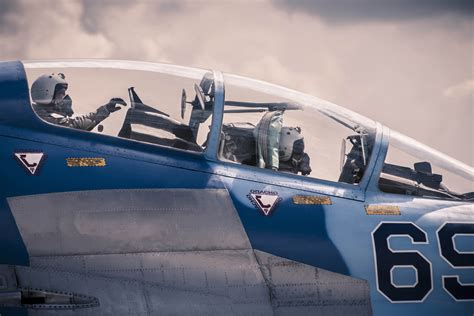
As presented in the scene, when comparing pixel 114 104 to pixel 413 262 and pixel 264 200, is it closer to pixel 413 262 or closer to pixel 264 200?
pixel 264 200

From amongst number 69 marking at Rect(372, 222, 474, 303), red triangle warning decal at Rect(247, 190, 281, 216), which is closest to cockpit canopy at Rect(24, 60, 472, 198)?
red triangle warning decal at Rect(247, 190, 281, 216)

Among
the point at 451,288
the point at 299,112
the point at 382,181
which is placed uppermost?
the point at 299,112

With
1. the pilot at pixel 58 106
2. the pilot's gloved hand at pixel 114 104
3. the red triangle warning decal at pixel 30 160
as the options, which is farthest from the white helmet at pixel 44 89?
the red triangle warning decal at pixel 30 160

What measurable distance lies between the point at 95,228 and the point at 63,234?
28 centimetres

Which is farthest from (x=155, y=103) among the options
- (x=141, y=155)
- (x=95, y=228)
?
(x=95, y=228)

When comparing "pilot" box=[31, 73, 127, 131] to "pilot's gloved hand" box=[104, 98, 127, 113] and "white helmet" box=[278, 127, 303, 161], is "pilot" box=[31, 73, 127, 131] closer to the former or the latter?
"pilot's gloved hand" box=[104, 98, 127, 113]

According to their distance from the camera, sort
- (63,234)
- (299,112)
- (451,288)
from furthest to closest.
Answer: (299,112)
(451,288)
(63,234)

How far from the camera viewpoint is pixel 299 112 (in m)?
8.23

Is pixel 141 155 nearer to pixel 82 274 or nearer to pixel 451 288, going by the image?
pixel 82 274

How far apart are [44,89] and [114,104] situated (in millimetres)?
696

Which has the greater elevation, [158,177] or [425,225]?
[158,177]

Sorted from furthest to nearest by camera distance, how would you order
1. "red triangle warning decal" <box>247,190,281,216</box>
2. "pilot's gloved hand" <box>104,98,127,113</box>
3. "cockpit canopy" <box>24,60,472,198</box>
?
"pilot's gloved hand" <box>104,98,127,113</box>
"cockpit canopy" <box>24,60,472,198</box>
"red triangle warning decal" <box>247,190,281,216</box>

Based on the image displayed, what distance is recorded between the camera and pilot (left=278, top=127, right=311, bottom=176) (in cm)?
770

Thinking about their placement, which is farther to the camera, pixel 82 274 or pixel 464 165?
pixel 464 165
